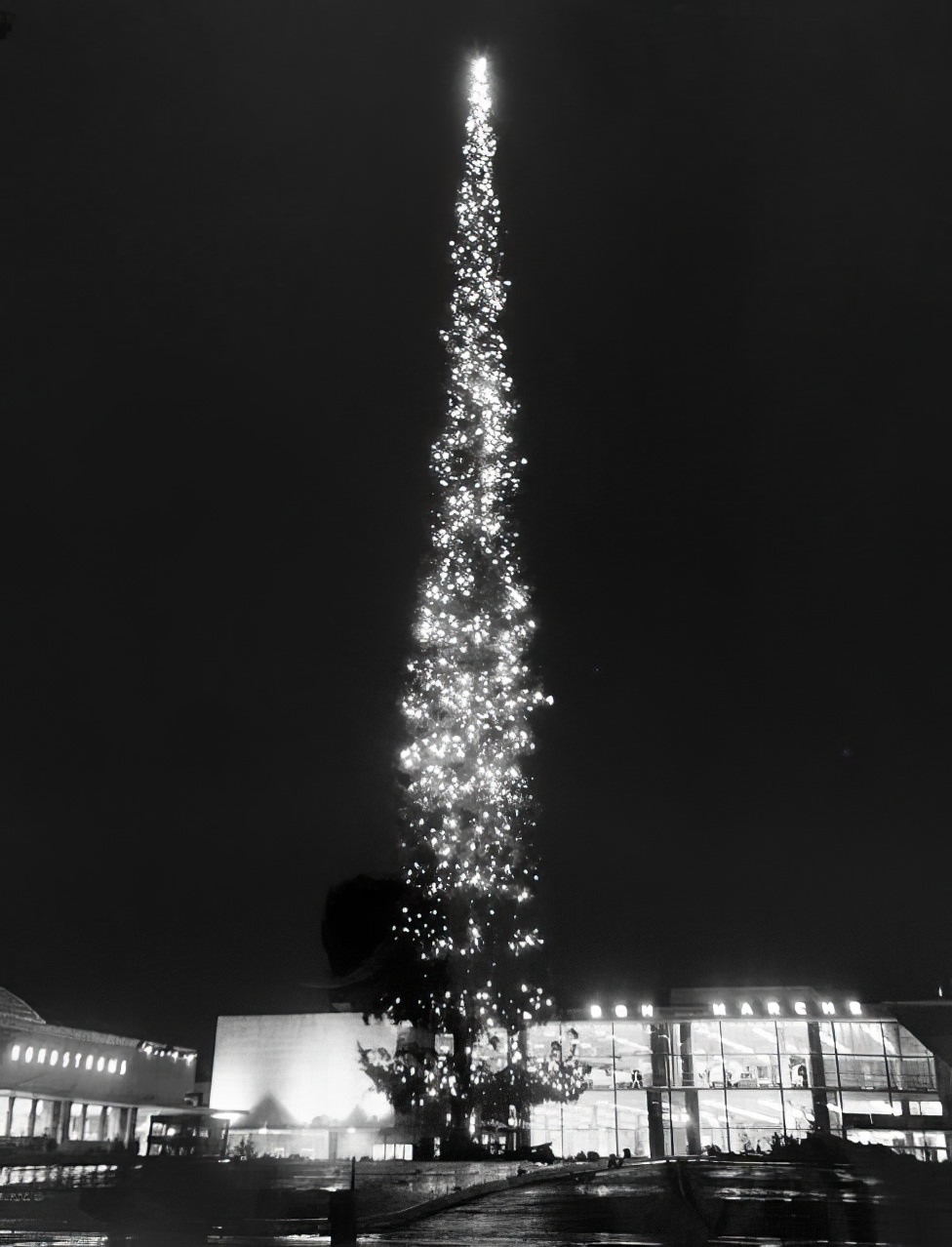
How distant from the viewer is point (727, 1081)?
35.9 m

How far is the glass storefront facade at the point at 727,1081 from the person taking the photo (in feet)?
115

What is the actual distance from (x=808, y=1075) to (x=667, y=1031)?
488cm

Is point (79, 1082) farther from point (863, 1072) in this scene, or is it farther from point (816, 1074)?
point (863, 1072)

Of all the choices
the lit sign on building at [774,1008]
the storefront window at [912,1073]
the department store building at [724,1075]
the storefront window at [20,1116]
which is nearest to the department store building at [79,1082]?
the storefront window at [20,1116]

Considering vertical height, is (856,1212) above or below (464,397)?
below

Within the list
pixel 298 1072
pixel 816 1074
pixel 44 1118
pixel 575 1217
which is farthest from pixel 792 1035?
pixel 575 1217

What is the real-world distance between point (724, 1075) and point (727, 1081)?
22 cm

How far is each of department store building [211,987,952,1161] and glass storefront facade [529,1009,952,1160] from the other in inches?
1.4

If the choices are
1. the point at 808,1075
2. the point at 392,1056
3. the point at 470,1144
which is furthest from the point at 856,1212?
the point at 392,1056

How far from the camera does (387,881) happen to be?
140ft

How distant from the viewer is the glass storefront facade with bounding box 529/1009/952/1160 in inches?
1380

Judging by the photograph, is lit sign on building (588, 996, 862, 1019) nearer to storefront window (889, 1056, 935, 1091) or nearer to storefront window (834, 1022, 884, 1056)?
storefront window (834, 1022, 884, 1056)

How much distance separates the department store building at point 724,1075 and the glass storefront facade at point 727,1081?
0.12 feet

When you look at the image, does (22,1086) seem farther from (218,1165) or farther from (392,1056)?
(218,1165)
